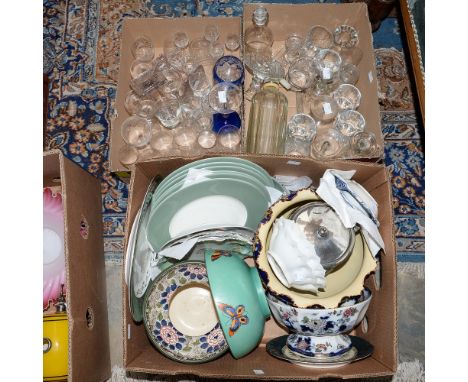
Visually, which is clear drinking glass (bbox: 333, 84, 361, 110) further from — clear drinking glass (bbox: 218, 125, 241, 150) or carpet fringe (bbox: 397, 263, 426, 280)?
carpet fringe (bbox: 397, 263, 426, 280)

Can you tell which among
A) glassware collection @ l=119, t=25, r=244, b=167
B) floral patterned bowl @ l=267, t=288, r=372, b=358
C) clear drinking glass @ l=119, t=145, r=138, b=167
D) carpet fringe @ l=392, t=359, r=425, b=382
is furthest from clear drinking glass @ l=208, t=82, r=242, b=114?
carpet fringe @ l=392, t=359, r=425, b=382

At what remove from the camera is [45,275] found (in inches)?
41.9

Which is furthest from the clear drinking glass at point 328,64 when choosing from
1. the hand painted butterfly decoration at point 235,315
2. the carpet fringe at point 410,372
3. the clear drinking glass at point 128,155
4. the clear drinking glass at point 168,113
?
the carpet fringe at point 410,372

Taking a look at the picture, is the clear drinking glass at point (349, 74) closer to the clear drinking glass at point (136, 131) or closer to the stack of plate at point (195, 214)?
the stack of plate at point (195, 214)

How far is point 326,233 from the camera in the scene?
0.87 metres

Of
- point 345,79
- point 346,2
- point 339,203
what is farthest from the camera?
point 346,2

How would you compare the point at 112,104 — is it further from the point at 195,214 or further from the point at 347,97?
the point at 347,97

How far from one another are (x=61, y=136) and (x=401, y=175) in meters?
0.90

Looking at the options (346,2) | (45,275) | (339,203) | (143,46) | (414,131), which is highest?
(346,2)

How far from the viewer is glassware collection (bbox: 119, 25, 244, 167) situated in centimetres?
113

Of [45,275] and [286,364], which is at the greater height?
[45,275]

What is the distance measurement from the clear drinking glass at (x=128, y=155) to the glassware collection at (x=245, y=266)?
7.5 inches

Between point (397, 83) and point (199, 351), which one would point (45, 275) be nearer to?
point (199, 351)

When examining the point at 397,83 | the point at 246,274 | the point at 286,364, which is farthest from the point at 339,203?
the point at 397,83
